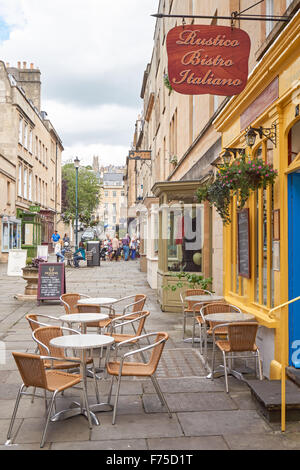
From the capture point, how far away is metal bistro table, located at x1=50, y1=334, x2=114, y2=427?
4.81 m

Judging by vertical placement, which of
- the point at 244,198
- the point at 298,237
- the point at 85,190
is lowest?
the point at 298,237

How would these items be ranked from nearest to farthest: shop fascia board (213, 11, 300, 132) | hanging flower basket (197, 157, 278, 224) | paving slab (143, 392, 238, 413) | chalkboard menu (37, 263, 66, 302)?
paving slab (143, 392, 238, 413) → shop fascia board (213, 11, 300, 132) → hanging flower basket (197, 157, 278, 224) → chalkboard menu (37, 263, 66, 302)

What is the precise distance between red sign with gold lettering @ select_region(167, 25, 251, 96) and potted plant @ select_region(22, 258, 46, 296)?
8.17m

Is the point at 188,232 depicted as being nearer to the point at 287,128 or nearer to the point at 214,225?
the point at 214,225

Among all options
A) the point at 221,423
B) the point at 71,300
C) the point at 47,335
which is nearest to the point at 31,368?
the point at 47,335

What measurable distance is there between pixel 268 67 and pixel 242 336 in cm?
342

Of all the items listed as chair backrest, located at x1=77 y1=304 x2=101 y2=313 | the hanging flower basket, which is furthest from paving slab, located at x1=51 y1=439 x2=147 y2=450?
chair backrest, located at x1=77 y1=304 x2=101 y2=313

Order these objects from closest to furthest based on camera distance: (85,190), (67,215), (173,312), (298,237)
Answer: (298,237) < (173,312) < (67,215) < (85,190)

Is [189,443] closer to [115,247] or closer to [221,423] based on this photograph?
[221,423]

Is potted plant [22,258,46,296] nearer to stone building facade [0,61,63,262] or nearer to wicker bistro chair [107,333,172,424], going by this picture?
wicker bistro chair [107,333,172,424]

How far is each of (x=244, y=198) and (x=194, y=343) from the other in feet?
9.93

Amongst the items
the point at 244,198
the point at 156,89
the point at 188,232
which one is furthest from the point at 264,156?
the point at 156,89

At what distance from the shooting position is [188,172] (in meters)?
14.6

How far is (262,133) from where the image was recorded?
637cm
